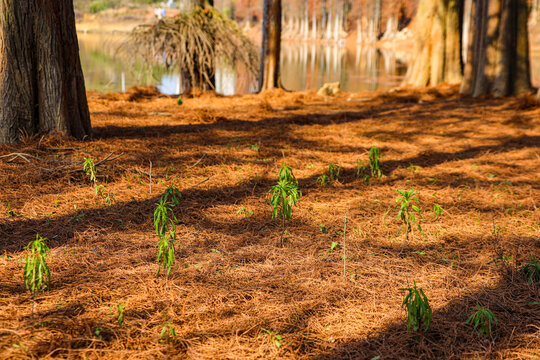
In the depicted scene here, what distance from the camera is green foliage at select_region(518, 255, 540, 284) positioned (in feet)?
8.53

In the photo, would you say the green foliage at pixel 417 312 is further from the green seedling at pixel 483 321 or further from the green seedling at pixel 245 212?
the green seedling at pixel 245 212

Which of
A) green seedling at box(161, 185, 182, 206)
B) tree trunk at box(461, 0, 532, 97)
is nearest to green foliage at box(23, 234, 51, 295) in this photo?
green seedling at box(161, 185, 182, 206)

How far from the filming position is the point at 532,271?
8.63ft

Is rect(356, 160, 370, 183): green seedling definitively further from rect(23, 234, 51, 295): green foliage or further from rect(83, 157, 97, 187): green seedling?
rect(23, 234, 51, 295): green foliage

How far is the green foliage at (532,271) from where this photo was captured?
102 inches

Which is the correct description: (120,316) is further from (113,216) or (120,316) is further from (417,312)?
(113,216)

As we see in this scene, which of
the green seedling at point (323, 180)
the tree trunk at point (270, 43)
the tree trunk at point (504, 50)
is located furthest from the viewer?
the tree trunk at point (270, 43)

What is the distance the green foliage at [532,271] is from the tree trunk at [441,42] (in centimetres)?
1119

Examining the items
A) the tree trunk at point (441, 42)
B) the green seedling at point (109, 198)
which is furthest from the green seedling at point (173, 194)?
the tree trunk at point (441, 42)

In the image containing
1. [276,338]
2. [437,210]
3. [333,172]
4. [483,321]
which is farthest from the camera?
[333,172]

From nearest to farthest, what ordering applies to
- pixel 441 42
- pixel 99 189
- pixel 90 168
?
1. pixel 99 189
2. pixel 90 168
3. pixel 441 42

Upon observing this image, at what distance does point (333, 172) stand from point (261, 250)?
6.33ft

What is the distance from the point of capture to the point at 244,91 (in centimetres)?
1359

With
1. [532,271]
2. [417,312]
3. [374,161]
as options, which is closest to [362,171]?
[374,161]
